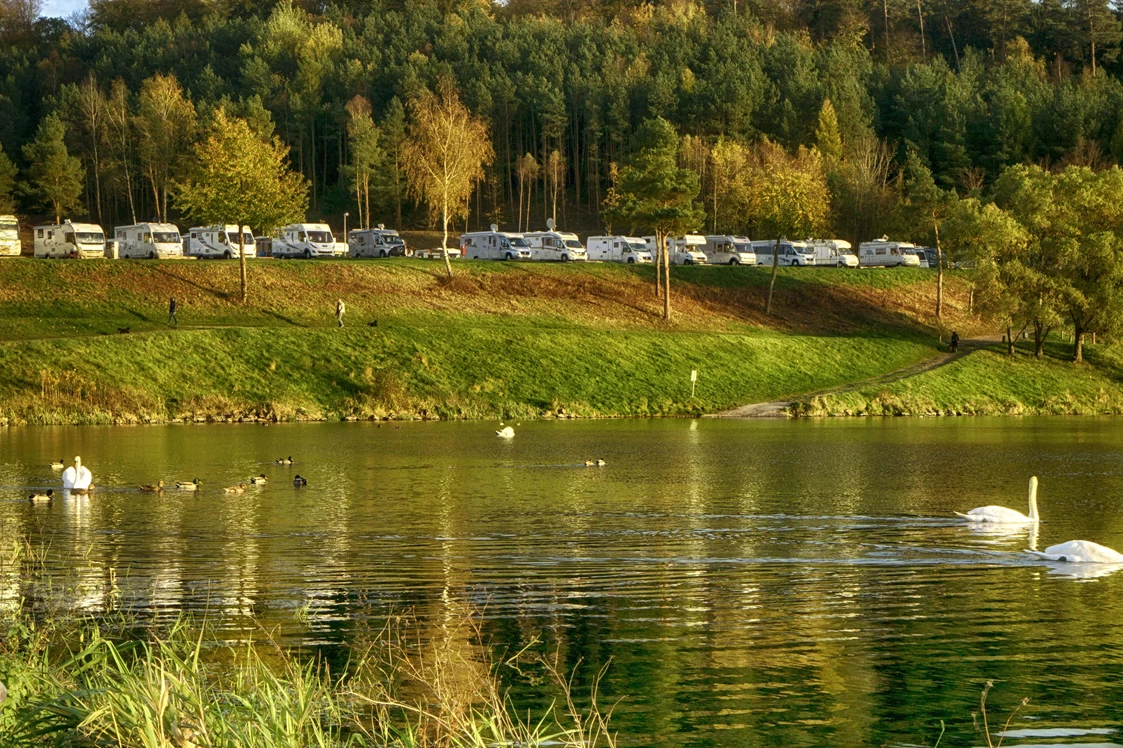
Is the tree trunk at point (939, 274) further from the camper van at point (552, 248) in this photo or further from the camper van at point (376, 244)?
the camper van at point (376, 244)

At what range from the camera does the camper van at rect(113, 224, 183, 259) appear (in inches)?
3809

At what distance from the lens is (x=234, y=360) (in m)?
68.1

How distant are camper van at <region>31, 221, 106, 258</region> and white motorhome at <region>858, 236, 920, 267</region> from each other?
2447 inches

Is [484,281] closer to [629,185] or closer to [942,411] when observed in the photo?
[629,185]

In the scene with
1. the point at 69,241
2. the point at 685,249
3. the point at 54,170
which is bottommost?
the point at 685,249

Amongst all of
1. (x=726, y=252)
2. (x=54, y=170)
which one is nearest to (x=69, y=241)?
(x=54, y=170)

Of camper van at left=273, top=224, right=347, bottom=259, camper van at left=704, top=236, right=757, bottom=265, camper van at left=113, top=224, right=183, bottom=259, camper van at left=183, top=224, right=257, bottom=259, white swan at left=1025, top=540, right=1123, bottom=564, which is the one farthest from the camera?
camper van at left=704, top=236, right=757, bottom=265

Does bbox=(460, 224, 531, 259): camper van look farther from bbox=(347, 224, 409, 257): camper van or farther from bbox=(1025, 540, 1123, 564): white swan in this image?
bbox=(1025, 540, 1123, 564): white swan

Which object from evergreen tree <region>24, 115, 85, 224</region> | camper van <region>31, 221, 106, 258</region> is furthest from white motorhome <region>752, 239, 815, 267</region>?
evergreen tree <region>24, 115, 85, 224</region>

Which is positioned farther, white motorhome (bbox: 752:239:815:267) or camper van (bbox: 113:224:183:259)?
white motorhome (bbox: 752:239:815:267)

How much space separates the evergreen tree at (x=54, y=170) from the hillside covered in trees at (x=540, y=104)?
730 millimetres

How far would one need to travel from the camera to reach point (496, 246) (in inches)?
4230

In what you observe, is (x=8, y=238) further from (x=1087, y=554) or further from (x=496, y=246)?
(x=1087, y=554)

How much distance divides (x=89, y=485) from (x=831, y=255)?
8644 cm
